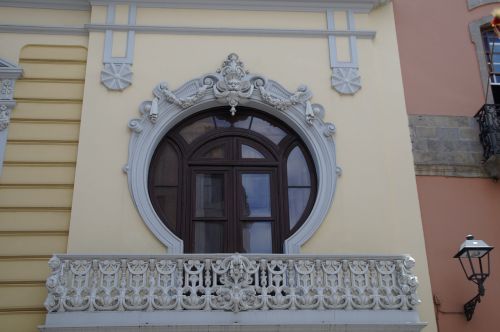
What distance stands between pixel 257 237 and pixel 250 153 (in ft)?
4.44

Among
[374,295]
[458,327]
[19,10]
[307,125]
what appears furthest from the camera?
[19,10]

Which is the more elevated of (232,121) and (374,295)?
(232,121)

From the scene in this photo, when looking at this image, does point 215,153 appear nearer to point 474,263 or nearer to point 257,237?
point 257,237

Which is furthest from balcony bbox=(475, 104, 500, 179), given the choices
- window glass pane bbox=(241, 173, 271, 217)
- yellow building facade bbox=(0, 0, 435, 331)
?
window glass pane bbox=(241, 173, 271, 217)

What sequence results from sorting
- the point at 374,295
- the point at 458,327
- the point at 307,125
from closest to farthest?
the point at 374,295, the point at 458,327, the point at 307,125

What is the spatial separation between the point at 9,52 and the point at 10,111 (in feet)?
3.54

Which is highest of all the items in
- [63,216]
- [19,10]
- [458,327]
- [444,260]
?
[19,10]

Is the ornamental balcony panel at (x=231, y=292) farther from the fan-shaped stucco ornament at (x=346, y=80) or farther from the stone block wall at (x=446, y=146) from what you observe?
the fan-shaped stucco ornament at (x=346, y=80)

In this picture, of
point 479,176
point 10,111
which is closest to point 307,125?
point 479,176

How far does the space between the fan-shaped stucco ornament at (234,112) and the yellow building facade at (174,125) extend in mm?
21

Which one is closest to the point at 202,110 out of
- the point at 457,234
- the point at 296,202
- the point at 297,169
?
the point at 297,169

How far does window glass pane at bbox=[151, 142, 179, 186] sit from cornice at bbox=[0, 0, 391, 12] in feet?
7.87

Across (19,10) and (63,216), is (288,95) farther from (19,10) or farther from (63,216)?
(19,10)

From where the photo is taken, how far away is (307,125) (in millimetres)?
10000
